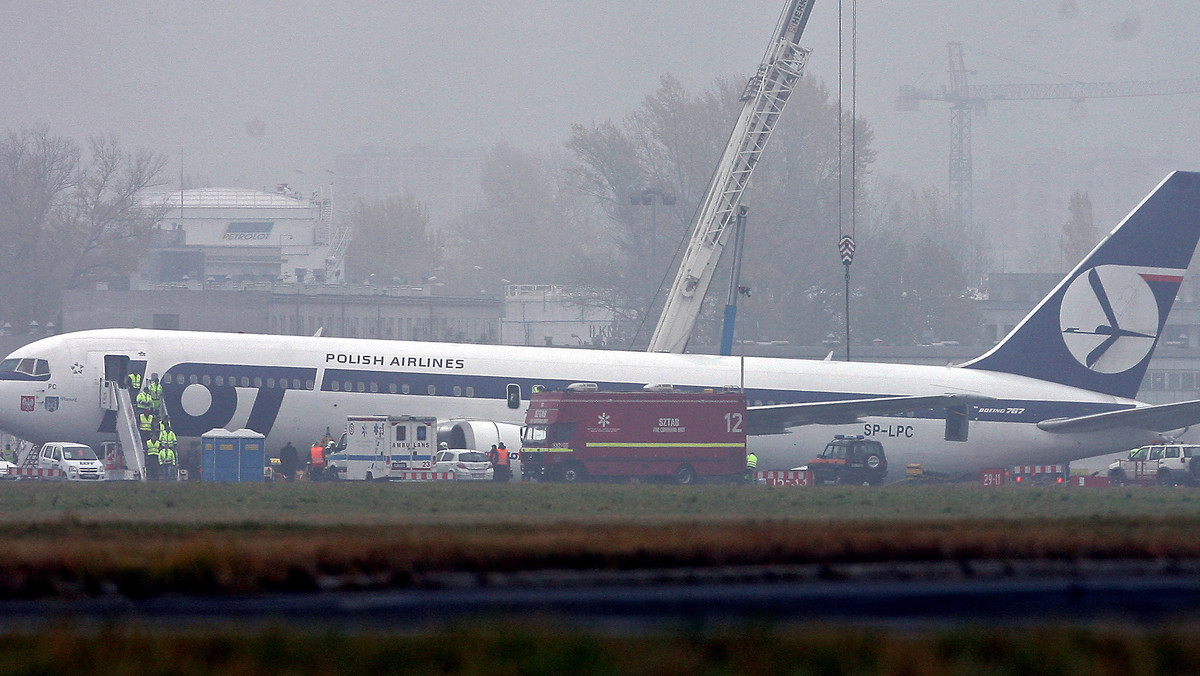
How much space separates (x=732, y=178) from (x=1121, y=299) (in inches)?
734

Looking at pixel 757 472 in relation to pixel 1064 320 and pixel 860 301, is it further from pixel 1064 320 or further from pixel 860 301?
pixel 860 301

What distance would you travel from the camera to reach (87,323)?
8569 centimetres

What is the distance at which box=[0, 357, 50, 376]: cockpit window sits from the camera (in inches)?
1633

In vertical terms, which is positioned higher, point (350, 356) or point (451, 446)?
point (350, 356)

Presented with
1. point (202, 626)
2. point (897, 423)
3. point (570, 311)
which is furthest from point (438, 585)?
point (570, 311)

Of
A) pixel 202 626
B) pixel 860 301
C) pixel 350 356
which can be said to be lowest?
pixel 202 626

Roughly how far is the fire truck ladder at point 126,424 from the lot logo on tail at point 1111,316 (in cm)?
2974

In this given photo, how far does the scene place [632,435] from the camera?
131ft

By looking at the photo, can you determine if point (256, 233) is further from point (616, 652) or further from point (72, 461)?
point (616, 652)

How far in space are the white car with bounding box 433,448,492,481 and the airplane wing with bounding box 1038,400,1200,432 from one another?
1832cm

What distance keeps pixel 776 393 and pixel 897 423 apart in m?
4.09

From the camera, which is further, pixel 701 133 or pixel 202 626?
pixel 701 133

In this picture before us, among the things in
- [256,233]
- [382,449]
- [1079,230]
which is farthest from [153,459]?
[1079,230]

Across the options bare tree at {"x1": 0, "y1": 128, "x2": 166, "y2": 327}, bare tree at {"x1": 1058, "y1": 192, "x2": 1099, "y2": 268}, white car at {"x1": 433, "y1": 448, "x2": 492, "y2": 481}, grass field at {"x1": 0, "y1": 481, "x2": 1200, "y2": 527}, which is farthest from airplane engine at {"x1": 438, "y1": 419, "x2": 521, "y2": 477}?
bare tree at {"x1": 1058, "y1": 192, "x2": 1099, "y2": 268}
